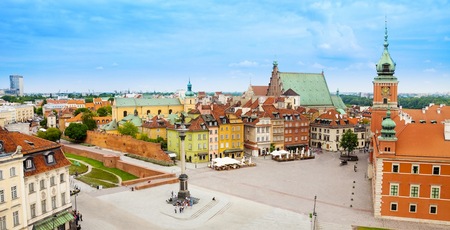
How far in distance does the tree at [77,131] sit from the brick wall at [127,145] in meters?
1.35

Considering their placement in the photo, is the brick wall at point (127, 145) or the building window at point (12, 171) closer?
the building window at point (12, 171)

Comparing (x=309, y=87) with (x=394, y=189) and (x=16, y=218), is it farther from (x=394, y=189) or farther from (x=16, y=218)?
(x=16, y=218)

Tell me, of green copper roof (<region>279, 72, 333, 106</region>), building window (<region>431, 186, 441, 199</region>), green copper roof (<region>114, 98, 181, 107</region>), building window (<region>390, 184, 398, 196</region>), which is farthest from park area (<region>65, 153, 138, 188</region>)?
green copper roof (<region>279, 72, 333, 106</region>)

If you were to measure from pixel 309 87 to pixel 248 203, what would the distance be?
69669 millimetres

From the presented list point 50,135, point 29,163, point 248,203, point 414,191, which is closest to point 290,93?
point 50,135

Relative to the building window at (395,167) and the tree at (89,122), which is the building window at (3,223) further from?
the tree at (89,122)

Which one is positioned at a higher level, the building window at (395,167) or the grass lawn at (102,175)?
the building window at (395,167)

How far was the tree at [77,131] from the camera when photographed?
9025 cm

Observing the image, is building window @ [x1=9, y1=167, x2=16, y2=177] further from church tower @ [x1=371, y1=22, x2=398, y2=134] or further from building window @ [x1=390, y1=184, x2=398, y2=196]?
church tower @ [x1=371, y1=22, x2=398, y2=134]

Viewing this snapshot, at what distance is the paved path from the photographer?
36.7 m

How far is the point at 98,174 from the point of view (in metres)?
60.6

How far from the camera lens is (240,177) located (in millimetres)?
55625

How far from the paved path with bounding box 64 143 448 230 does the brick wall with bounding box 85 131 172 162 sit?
6.80 meters

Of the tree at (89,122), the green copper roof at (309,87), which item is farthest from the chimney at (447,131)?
the tree at (89,122)
